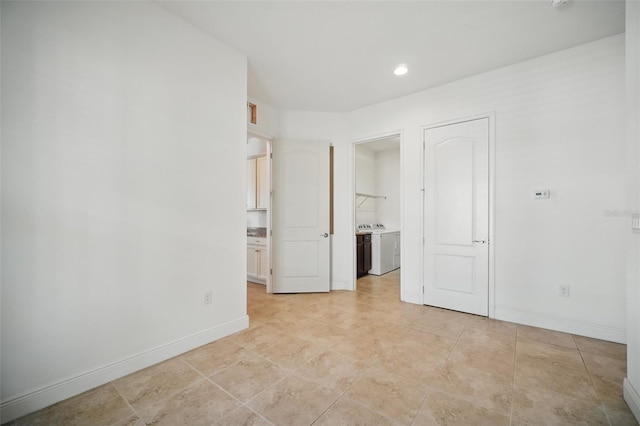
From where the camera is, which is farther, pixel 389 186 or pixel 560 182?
pixel 389 186

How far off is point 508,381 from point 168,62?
3.61 metres

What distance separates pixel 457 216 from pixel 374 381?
2.23 meters

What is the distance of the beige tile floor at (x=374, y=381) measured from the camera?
1.55m

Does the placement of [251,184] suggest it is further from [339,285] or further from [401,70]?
[401,70]

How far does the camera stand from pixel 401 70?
121 inches

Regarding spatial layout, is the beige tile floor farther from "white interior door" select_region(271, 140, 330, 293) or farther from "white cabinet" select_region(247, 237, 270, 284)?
"white cabinet" select_region(247, 237, 270, 284)

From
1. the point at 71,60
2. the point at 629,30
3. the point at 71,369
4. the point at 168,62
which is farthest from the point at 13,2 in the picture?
the point at 629,30

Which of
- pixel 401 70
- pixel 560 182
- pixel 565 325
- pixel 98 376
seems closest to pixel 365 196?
pixel 401 70

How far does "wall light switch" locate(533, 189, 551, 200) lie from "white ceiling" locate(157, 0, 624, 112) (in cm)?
143

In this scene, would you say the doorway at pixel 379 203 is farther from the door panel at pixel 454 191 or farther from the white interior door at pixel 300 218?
the door panel at pixel 454 191

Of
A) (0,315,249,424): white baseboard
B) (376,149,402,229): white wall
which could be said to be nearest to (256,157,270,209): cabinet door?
(0,315,249,424): white baseboard

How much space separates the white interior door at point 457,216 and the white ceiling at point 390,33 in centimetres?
77

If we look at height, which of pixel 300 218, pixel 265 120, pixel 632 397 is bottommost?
pixel 632 397

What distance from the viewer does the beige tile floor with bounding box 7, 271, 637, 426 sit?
1.55 m
